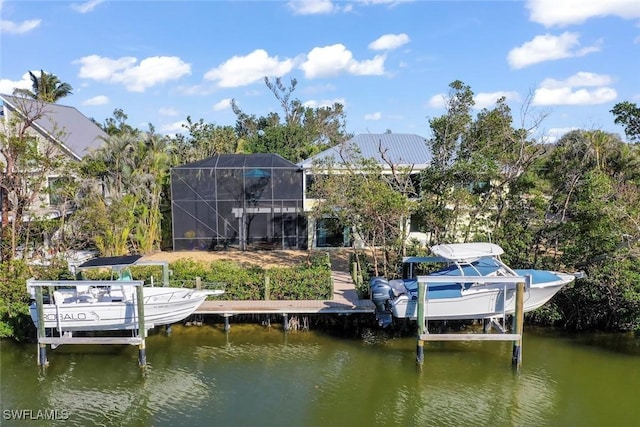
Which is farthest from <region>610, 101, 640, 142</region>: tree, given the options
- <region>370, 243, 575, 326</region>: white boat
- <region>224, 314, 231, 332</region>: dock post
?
<region>224, 314, 231, 332</region>: dock post

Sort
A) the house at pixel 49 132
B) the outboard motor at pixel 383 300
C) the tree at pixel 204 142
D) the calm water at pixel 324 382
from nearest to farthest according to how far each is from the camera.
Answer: the calm water at pixel 324 382, the outboard motor at pixel 383 300, the house at pixel 49 132, the tree at pixel 204 142

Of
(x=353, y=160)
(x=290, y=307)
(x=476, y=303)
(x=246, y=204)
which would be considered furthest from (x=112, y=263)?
(x=353, y=160)

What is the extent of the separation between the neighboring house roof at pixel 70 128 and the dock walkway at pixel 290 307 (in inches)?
529

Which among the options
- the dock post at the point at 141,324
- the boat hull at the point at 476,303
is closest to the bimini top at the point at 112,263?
the dock post at the point at 141,324

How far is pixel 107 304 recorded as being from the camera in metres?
14.2

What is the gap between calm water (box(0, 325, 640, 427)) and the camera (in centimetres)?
1166

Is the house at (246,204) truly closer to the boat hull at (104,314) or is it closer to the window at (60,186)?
the window at (60,186)

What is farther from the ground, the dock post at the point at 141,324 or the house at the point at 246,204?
the house at the point at 246,204

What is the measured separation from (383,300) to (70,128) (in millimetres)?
22316

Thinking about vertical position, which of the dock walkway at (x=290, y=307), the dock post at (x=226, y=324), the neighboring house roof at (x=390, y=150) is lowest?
the dock post at (x=226, y=324)

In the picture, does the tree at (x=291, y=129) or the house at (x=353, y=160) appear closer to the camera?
the house at (x=353, y=160)

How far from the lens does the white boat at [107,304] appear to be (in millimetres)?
14133

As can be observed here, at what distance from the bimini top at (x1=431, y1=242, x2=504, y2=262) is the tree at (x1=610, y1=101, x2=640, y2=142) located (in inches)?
566

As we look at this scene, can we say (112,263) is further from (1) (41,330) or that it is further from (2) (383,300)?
(2) (383,300)
